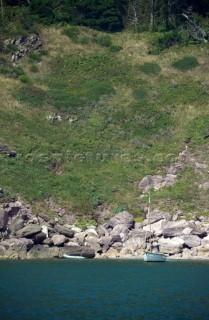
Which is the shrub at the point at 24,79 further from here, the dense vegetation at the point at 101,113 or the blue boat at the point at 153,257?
the blue boat at the point at 153,257

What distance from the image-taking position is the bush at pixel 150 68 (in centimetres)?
12800

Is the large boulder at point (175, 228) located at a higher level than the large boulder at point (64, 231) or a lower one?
higher

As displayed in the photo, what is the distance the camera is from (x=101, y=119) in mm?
114938

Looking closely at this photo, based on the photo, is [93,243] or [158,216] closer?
[93,243]

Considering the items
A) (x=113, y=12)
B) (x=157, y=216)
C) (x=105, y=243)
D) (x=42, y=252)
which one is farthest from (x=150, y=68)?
(x=42, y=252)

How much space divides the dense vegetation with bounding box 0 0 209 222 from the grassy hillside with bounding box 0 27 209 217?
15 cm

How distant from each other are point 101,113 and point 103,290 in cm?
6205

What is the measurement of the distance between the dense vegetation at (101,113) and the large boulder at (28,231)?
677 cm

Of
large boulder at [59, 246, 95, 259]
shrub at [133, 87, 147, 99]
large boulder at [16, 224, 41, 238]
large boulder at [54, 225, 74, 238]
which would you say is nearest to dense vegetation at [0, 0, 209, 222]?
shrub at [133, 87, 147, 99]

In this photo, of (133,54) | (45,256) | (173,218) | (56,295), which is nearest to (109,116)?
(133,54)

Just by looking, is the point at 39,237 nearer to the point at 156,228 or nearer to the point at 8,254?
the point at 8,254

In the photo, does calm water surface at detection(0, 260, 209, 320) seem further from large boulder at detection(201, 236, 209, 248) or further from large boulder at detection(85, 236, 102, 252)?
large boulder at detection(201, 236, 209, 248)

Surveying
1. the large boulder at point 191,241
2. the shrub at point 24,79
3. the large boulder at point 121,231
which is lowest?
the large boulder at point 121,231

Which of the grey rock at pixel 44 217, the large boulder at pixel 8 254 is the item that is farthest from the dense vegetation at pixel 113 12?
the large boulder at pixel 8 254
